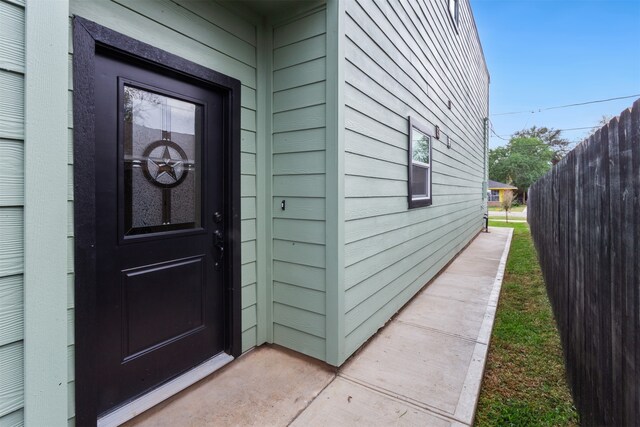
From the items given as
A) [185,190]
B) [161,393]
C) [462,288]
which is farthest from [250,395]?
[462,288]

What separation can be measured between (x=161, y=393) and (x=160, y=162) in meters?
1.45

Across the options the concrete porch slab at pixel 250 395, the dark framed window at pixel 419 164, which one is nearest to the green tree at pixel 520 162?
the dark framed window at pixel 419 164

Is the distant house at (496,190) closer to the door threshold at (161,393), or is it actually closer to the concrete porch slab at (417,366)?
the concrete porch slab at (417,366)

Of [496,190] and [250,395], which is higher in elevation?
[496,190]

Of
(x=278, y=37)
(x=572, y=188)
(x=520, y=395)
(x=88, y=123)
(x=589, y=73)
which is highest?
(x=589, y=73)

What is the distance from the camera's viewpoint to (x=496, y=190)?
38000 mm

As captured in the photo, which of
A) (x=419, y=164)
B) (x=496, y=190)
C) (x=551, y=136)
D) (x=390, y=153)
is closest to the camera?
(x=390, y=153)

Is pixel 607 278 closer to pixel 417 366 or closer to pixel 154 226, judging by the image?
pixel 417 366

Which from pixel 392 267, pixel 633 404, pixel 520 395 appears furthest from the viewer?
pixel 392 267

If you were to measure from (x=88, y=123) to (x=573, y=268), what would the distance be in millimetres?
3154

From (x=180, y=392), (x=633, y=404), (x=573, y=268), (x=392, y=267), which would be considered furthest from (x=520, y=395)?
(x=180, y=392)

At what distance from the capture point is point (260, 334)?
2.68m

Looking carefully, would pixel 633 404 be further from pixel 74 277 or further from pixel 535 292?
pixel 535 292

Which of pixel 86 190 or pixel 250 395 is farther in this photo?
pixel 250 395
